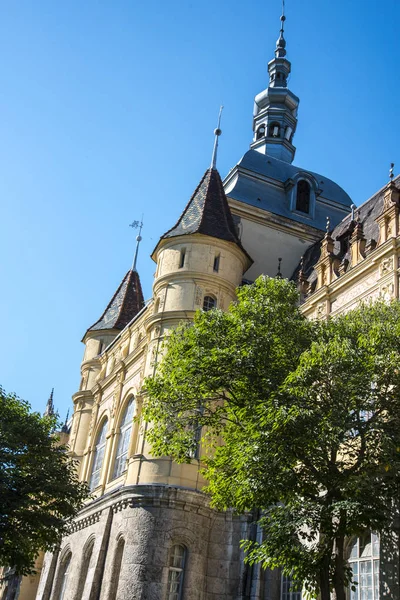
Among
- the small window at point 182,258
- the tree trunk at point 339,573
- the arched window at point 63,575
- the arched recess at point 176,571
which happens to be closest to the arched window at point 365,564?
the tree trunk at point 339,573

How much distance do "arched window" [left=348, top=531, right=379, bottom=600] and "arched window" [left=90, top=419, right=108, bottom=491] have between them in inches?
740

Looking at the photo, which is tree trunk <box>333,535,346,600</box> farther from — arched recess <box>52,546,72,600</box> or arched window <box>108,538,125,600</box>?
arched recess <box>52,546,72,600</box>

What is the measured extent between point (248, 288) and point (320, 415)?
5.38m

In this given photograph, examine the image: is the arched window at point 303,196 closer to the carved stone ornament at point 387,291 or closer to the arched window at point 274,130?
the arched window at point 274,130

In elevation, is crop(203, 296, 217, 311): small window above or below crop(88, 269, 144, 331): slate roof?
below

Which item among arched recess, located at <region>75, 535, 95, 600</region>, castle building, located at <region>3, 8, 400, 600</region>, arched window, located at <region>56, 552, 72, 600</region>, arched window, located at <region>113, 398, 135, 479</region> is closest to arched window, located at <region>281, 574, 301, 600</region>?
castle building, located at <region>3, 8, 400, 600</region>

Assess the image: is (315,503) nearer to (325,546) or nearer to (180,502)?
(325,546)

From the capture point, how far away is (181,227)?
33781 millimetres

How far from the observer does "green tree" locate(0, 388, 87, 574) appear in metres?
26.4

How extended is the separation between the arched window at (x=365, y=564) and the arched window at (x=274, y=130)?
35.2m

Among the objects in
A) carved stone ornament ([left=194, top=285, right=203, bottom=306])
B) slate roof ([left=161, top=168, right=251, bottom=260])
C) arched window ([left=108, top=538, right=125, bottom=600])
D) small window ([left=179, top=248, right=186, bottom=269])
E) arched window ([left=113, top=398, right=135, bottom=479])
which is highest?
slate roof ([left=161, top=168, right=251, bottom=260])

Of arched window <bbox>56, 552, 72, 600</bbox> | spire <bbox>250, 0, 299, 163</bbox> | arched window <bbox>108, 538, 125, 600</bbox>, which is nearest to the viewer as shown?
arched window <bbox>108, 538, 125, 600</bbox>

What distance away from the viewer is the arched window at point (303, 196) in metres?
40.5

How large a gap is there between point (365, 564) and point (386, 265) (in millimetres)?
9644
